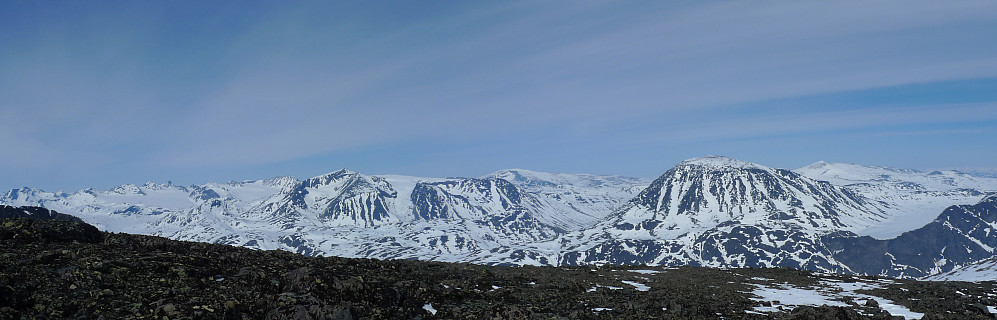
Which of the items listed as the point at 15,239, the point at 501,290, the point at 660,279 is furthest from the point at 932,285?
the point at 15,239

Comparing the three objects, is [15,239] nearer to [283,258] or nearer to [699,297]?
[283,258]

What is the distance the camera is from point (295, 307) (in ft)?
64.4

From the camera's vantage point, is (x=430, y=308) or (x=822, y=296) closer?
(x=430, y=308)

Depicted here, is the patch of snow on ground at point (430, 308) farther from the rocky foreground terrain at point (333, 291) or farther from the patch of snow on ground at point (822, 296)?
the patch of snow on ground at point (822, 296)

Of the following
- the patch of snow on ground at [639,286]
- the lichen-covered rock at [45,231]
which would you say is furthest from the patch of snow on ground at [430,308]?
the lichen-covered rock at [45,231]

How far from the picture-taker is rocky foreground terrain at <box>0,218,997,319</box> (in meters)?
19.2

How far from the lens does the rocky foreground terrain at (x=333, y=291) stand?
62.9 ft

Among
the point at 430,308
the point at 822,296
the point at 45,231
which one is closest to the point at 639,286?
the point at 822,296

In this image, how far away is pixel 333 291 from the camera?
2255 cm

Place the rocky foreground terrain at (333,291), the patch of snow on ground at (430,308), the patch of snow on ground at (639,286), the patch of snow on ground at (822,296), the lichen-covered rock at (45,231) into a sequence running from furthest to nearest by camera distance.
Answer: the patch of snow on ground at (639,286) → the patch of snow on ground at (822,296) → the lichen-covered rock at (45,231) → the patch of snow on ground at (430,308) → the rocky foreground terrain at (333,291)

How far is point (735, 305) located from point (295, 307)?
21990 mm

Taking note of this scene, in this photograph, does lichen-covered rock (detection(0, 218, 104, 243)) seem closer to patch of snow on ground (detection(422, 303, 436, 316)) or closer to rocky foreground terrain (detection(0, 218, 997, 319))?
A: rocky foreground terrain (detection(0, 218, 997, 319))

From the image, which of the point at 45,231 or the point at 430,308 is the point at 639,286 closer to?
the point at 430,308

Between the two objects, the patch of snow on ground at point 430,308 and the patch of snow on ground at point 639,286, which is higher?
the patch of snow on ground at point 430,308
